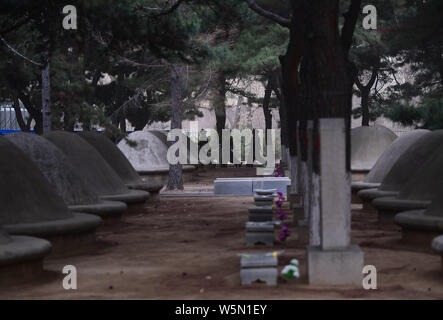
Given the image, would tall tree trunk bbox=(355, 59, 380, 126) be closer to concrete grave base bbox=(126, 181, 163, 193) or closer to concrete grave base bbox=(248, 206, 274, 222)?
concrete grave base bbox=(126, 181, 163, 193)

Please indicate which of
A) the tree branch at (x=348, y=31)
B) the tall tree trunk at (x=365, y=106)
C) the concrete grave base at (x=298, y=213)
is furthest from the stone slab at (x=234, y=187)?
the tall tree trunk at (x=365, y=106)

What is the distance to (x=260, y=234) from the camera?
15.6 metres

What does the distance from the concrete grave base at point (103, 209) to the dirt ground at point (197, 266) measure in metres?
0.41

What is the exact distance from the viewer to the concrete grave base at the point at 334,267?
10961 mm

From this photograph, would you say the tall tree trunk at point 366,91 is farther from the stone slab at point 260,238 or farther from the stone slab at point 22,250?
the stone slab at point 22,250

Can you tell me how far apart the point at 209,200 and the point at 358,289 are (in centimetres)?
1932

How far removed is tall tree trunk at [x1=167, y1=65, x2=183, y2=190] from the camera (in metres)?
33.9

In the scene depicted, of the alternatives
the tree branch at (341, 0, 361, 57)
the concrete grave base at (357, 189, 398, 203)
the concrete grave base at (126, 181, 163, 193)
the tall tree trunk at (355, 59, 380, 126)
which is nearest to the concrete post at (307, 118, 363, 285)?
the tree branch at (341, 0, 361, 57)

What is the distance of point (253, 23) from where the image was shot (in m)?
42.2

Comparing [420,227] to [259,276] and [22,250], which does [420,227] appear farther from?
[22,250]

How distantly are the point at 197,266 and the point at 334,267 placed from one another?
266cm

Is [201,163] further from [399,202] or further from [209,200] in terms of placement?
[399,202]

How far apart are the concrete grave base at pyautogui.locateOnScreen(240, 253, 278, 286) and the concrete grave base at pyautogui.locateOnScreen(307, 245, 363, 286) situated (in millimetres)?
468

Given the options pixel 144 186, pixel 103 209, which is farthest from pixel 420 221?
pixel 144 186
